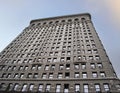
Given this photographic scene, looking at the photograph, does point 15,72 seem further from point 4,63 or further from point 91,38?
point 91,38

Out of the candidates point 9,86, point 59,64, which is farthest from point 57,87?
point 9,86

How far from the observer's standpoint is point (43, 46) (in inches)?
1857

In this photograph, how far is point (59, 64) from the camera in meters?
38.0

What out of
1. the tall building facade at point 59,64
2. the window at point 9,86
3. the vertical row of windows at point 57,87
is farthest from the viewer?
the window at point 9,86

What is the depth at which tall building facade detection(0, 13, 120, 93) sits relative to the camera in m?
31.5

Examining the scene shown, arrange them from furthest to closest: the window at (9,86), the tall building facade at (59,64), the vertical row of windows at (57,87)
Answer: the window at (9,86) → the tall building facade at (59,64) → the vertical row of windows at (57,87)

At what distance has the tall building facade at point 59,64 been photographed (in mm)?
31453

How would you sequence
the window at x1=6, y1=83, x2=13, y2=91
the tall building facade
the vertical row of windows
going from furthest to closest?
the window at x1=6, y1=83, x2=13, y2=91 < the tall building facade < the vertical row of windows

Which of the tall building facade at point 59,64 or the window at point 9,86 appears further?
the window at point 9,86

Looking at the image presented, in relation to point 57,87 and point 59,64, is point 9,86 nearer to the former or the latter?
point 57,87

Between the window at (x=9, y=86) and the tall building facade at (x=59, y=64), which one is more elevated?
the tall building facade at (x=59, y=64)

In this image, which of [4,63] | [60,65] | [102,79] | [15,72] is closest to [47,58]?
[60,65]

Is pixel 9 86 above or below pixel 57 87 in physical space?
above

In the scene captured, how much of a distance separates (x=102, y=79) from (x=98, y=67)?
152 inches
